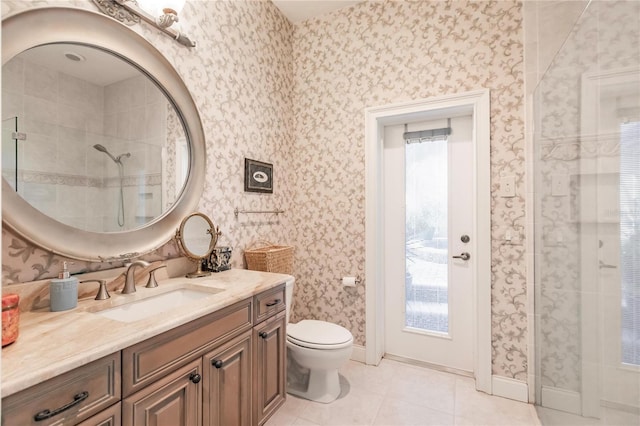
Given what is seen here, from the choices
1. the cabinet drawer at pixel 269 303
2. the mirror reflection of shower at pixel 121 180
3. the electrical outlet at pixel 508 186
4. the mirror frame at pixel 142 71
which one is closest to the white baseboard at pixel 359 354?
the cabinet drawer at pixel 269 303

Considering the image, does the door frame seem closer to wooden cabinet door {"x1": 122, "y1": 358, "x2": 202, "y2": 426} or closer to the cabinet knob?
wooden cabinet door {"x1": 122, "y1": 358, "x2": 202, "y2": 426}

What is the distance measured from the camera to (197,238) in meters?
1.88

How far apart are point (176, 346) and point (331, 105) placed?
217cm

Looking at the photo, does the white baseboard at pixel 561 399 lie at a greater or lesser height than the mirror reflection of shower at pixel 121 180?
lesser

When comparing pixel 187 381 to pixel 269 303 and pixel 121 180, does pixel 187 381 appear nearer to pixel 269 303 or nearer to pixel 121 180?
pixel 269 303

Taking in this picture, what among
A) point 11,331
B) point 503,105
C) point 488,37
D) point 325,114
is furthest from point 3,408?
point 488,37

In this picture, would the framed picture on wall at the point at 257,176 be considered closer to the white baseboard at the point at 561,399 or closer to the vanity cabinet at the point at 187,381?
the vanity cabinet at the point at 187,381

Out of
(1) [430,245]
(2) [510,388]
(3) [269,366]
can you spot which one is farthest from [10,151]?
(2) [510,388]

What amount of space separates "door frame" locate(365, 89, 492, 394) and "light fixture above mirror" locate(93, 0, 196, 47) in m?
1.45

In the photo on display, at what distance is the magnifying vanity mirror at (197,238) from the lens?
1.79 m

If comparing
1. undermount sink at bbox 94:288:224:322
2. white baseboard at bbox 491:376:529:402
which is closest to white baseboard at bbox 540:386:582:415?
white baseboard at bbox 491:376:529:402

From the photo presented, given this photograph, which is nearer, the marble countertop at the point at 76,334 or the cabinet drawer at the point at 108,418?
the marble countertop at the point at 76,334

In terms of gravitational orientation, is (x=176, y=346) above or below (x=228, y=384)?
above

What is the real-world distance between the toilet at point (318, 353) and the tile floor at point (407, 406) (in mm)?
67
